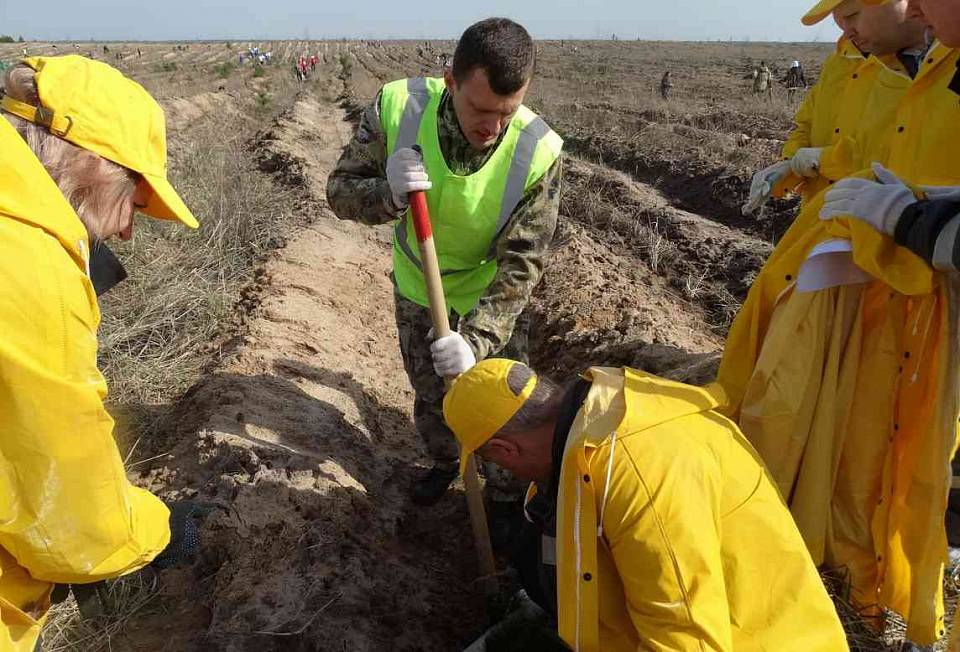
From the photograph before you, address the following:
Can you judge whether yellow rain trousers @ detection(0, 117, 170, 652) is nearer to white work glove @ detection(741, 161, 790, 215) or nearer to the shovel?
the shovel

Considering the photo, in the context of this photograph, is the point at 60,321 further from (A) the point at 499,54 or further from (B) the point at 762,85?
(B) the point at 762,85

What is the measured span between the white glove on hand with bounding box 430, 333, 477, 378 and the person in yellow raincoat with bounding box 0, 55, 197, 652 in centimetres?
106

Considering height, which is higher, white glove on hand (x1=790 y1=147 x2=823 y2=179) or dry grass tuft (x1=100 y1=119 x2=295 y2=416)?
white glove on hand (x1=790 y1=147 x2=823 y2=179)

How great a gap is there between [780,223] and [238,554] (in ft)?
22.6

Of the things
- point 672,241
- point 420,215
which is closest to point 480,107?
point 420,215

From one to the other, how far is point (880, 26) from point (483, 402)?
2.13 meters

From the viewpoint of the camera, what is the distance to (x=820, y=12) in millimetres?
2590

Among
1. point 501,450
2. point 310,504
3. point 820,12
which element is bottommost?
point 310,504

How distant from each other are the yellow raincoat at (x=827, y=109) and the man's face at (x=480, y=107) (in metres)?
1.40

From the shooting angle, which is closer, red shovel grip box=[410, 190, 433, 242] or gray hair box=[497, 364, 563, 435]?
gray hair box=[497, 364, 563, 435]

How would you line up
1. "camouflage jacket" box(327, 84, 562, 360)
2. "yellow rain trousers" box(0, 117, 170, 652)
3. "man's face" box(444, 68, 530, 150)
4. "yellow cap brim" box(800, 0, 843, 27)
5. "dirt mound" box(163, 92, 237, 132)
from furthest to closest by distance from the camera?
"dirt mound" box(163, 92, 237, 132)
"camouflage jacket" box(327, 84, 562, 360)
"yellow cap brim" box(800, 0, 843, 27)
"man's face" box(444, 68, 530, 150)
"yellow rain trousers" box(0, 117, 170, 652)

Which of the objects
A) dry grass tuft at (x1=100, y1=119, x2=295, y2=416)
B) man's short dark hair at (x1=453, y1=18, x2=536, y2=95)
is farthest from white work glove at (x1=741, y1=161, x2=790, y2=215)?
dry grass tuft at (x1=100, y1=119, x2=295, y2=416)

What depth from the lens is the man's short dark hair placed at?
2355 mm

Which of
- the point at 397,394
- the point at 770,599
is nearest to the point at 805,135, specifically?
the point at 770,599
